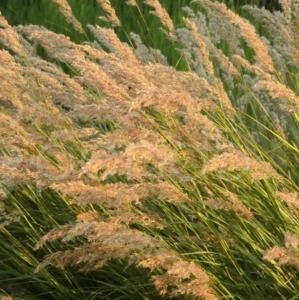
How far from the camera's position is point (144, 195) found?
223 centimetres

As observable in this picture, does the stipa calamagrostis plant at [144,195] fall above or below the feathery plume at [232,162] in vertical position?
below

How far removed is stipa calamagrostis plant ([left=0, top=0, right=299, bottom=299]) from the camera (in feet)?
7.00

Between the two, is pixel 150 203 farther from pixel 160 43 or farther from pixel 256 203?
pixel 160 43

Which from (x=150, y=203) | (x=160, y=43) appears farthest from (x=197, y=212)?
(x=160, y=43)

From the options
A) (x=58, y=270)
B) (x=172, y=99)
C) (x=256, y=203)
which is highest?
(x=172, y=99)

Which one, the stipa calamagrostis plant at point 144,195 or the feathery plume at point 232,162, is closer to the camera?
the feathery plume at point 232,162

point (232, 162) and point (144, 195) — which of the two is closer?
point (232, 162)

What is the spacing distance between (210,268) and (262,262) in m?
0.18

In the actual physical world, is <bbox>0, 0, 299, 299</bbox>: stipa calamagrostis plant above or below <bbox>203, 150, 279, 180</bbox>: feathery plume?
below

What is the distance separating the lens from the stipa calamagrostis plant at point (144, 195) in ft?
7.00

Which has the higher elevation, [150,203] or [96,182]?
[96,182]

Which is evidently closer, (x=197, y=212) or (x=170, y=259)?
(x=170, y=259)

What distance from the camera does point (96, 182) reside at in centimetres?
246

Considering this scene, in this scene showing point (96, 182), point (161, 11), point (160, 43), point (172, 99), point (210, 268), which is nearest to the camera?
point (172, 99)
